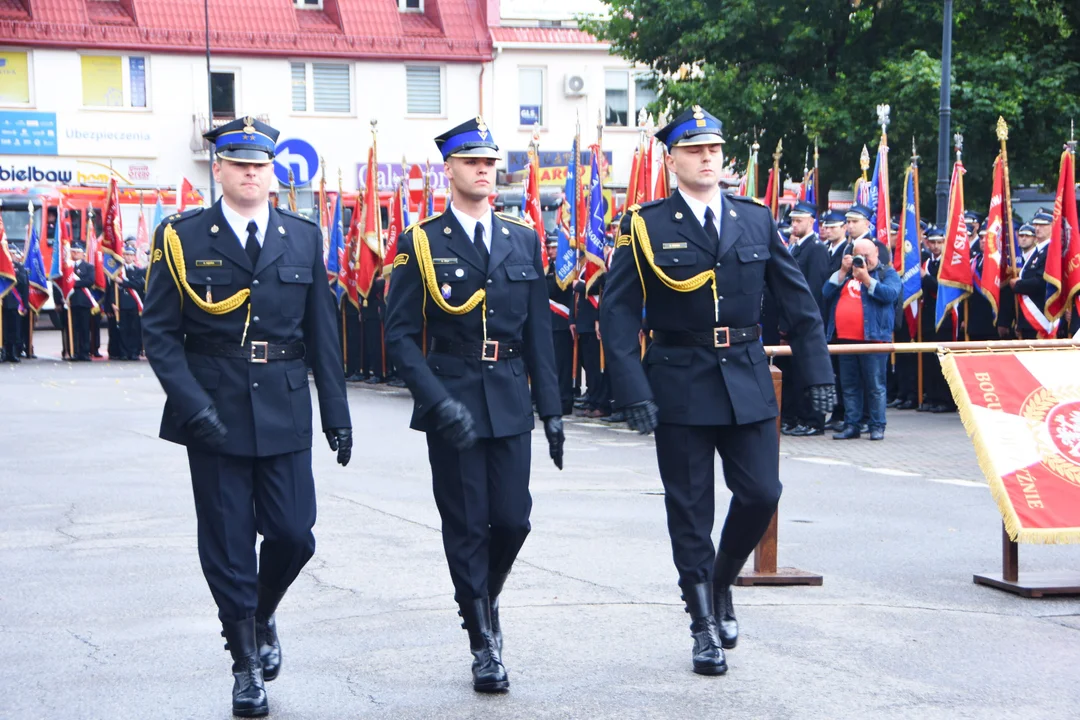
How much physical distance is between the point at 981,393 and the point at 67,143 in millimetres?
42644

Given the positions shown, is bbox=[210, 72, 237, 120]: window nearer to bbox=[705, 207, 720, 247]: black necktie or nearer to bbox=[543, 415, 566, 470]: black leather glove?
bbox=[705, 207, 720, 247]: black necktie

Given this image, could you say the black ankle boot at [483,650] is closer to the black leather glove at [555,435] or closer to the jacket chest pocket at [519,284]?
the black leather glove at [555,435]

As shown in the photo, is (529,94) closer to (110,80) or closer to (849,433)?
(110,80)

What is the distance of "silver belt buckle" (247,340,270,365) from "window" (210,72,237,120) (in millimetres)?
43766

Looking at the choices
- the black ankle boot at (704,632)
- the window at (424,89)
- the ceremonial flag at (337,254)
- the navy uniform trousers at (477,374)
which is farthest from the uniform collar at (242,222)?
the window at (424,89)

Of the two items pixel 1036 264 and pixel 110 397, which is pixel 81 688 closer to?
pixel 1036 264

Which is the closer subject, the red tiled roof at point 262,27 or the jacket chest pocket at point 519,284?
the jacket chest pocket at point 519,284

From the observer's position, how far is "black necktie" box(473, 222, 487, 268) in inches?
249

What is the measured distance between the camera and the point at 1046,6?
88.1ft

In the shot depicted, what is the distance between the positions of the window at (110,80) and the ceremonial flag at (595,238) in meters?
32.3

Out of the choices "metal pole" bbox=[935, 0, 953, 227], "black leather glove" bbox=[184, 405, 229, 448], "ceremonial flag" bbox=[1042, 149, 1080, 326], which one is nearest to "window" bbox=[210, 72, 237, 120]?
"metal pole" bbox=[935, 0, 953, 227]

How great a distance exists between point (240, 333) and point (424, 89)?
44823 mm

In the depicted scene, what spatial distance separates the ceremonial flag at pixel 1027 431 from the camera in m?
7.64

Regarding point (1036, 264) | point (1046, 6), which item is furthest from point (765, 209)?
point (1046, 6)
